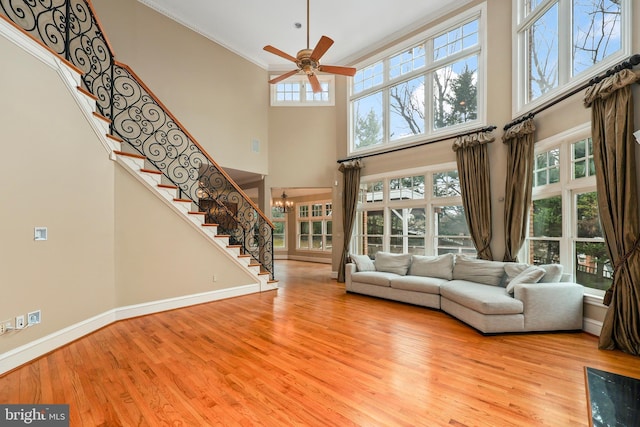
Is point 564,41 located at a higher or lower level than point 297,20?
lower

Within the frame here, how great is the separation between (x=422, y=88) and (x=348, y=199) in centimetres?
296

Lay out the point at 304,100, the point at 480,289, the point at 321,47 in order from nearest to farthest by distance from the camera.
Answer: the point at 321,47, the point at 480,289, the point at 304,100

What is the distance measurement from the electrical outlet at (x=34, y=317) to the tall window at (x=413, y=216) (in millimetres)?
5770

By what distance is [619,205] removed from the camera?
3.13m

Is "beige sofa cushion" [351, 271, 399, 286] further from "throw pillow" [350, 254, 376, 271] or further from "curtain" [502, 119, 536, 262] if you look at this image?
"curtain" [502, 119, 536, 262]

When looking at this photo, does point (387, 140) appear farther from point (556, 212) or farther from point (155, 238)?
point (155, 238)

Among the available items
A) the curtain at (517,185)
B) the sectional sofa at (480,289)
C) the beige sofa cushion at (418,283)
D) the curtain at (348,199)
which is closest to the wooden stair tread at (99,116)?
the sectional sofa at (480,289)

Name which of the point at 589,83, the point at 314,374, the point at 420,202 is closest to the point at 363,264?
the point at 420,202

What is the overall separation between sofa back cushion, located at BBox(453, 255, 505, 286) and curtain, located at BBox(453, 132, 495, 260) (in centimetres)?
30

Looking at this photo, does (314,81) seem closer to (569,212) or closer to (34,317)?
(569,212)

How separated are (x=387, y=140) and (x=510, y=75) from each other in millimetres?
2604

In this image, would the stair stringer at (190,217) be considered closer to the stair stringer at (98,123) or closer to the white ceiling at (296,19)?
the stair stringer at (98,123)

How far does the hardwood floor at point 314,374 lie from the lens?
6.87 ft

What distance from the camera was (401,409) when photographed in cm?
215
